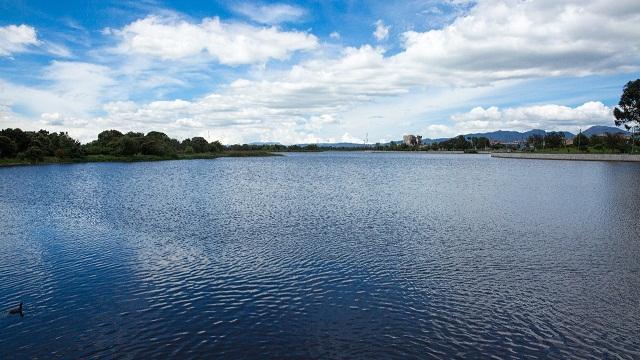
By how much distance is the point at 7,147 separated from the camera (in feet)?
405

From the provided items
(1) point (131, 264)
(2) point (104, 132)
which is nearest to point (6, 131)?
(2) point (104, 132)

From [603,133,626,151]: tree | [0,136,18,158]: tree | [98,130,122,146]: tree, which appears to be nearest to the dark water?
[0,136,18,158]: tree

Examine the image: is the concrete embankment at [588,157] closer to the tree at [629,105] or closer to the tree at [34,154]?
the tree at [629,105]

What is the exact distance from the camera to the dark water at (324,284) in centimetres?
1290

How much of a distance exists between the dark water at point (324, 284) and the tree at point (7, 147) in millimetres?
105001

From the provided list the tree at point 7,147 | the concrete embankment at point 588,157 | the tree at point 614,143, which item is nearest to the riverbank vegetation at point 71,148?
the tree at point 7,147

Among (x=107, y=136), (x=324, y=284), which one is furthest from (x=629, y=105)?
(x=107, y=136)

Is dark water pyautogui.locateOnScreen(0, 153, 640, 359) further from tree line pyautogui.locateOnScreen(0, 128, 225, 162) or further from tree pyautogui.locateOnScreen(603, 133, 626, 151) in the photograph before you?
tree pyautogui.locateOnScreen(603, 133, 626, 151)

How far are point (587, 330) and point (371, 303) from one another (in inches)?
269

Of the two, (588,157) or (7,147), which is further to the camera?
(588,157)

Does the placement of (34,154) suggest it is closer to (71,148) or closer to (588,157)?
A: (71,148)

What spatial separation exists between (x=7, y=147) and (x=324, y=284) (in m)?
138

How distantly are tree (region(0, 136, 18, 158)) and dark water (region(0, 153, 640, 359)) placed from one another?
10500cm

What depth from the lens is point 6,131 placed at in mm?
127688
